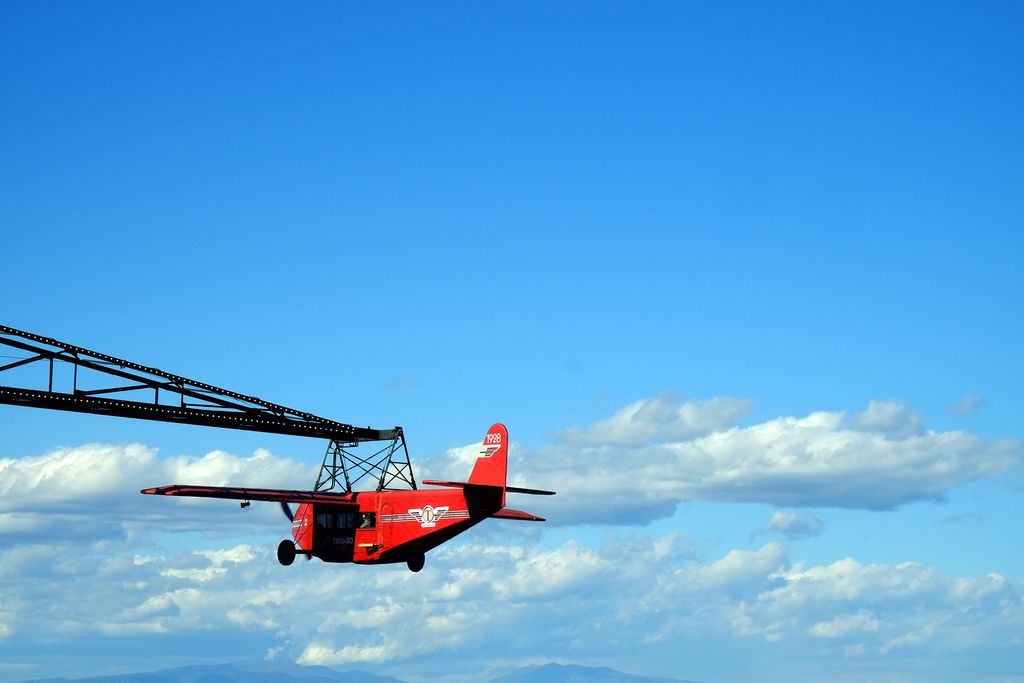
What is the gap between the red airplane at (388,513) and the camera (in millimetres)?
60312

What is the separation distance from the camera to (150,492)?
194ft

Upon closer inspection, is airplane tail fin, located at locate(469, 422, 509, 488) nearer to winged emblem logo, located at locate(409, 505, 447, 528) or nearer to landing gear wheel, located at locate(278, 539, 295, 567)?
winged emblem logo, located at locate(409, 505, 447, 528)

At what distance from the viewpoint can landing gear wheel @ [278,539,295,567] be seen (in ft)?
211

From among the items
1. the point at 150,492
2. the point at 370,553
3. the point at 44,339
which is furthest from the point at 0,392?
the point at 370,553

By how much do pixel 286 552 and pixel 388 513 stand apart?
583 centimetres

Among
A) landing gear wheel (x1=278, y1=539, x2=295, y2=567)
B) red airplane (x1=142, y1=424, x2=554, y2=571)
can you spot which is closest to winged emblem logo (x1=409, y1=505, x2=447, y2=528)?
red airplane (x1=142, y1=424, x2=554, y2=571)

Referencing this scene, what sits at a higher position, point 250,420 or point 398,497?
point 250,420

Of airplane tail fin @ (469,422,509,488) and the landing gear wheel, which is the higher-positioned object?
airplane tail fin @ (469,422,509,488)

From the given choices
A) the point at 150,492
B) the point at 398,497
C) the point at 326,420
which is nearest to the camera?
the point at 150,492

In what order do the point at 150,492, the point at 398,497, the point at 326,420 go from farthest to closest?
the point at 326,420 → the point at 398,497 → the point at 150,492

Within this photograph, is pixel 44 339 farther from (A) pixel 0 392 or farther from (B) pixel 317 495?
(B) pixel 317 495

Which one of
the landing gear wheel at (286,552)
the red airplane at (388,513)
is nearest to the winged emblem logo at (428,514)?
the red airplane at (388,513)

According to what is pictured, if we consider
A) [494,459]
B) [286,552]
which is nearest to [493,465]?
[494,459]

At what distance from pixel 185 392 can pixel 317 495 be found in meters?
8.89
